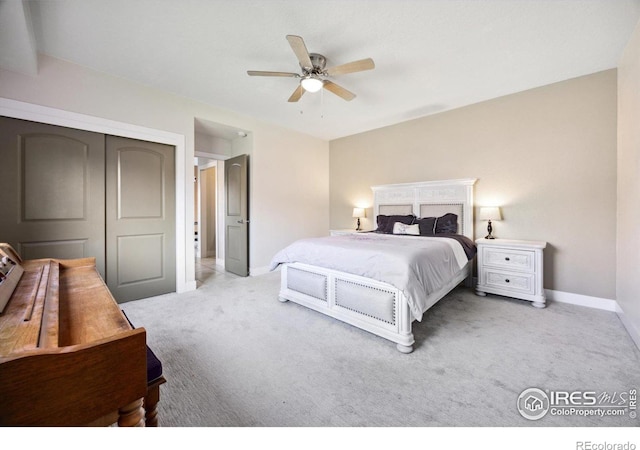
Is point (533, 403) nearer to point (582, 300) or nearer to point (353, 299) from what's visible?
point (353, 299)

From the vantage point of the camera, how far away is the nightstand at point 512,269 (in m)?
2.96

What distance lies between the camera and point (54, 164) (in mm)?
2676

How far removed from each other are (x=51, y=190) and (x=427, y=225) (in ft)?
14.9

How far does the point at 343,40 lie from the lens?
2.39m

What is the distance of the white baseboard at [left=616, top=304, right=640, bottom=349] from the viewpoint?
2102 mm

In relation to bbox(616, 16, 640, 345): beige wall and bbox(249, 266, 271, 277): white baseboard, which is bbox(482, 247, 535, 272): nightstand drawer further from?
bbox(249, 266, 271, 277): white baseboard

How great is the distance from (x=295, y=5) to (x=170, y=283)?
136 inches

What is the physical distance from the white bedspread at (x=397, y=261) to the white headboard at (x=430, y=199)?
102 centimetres

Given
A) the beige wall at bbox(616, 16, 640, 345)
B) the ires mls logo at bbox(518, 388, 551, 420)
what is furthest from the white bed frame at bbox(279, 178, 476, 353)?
the beige wall at bbox(616, 16, 640, 345)

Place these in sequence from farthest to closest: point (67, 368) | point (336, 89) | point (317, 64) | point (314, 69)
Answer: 1. point (336, 89)
2. point (317, 64)
3. point (314, 69)
4. point (67, 368)
